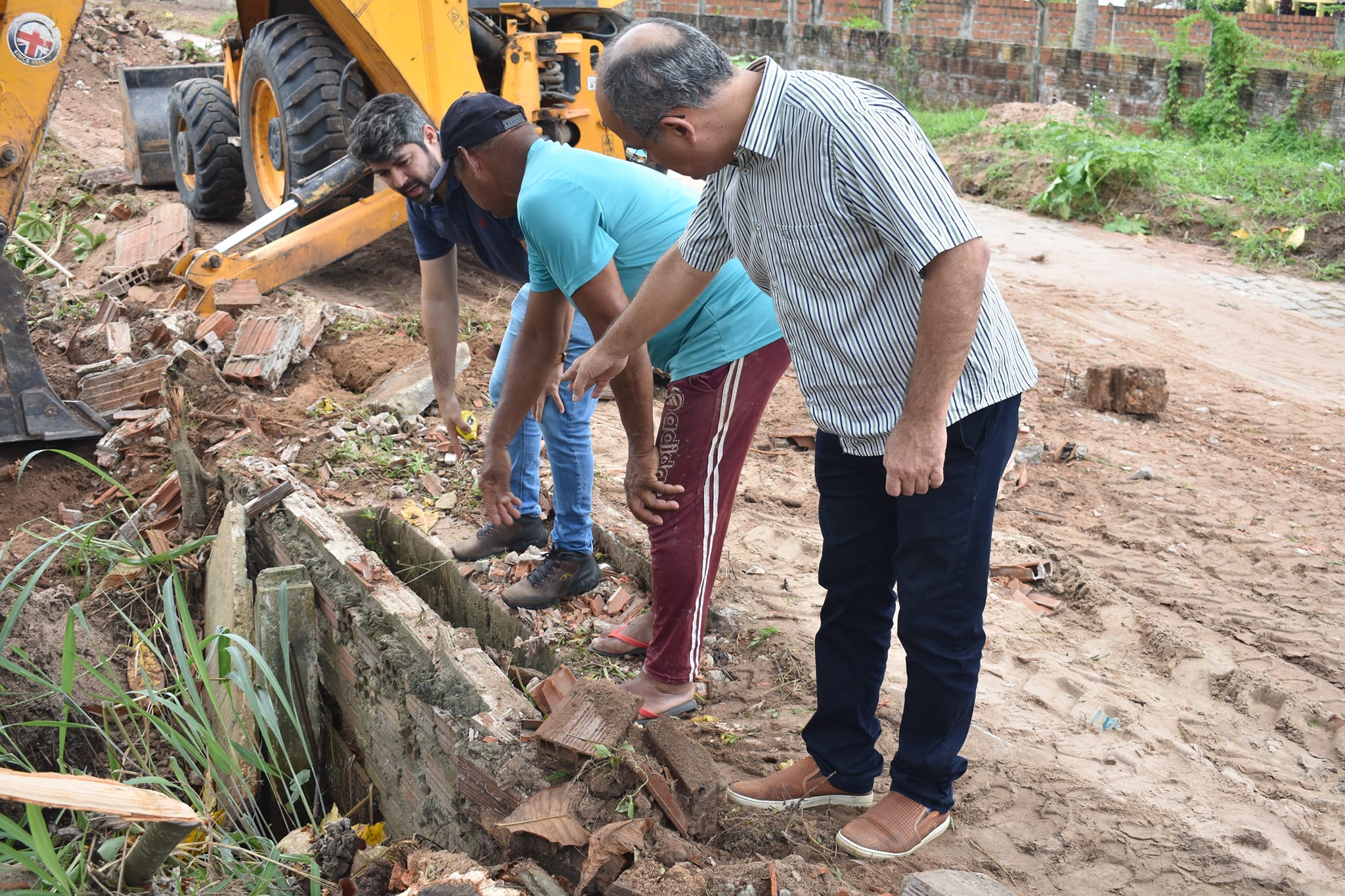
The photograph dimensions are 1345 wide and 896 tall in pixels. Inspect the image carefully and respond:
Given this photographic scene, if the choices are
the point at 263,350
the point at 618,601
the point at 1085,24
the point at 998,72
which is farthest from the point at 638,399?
the point at 1085,24

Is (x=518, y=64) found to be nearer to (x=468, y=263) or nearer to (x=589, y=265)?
(x=468, y=263)

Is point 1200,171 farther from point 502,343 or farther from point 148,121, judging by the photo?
point 148,121

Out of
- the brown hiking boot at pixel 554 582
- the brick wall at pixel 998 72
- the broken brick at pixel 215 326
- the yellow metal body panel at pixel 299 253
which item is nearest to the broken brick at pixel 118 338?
the yellow metal body panel at pixel 299 253

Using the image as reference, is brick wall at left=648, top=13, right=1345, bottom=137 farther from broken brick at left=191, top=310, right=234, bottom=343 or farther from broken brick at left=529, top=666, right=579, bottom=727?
broken brick at left=529, top=666, right=579, bottom=727

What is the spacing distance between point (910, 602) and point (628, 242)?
4.28 ft

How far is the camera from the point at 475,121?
2.79 meters

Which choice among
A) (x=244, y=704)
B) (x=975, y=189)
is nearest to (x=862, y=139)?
(x=244, y=704)

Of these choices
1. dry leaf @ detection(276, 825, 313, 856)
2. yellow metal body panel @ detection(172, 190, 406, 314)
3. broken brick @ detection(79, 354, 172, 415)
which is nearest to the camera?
dry leaf @ detection(276, 825, 313, 856)

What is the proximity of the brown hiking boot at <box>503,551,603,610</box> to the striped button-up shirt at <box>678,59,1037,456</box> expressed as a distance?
5.28 feet

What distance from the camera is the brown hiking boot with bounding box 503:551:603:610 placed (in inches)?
142

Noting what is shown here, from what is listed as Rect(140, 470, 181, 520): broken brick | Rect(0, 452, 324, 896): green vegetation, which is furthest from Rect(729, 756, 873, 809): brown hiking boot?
Rect(140, 470, 181, 520): broken brick

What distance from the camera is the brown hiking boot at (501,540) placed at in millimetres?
3887

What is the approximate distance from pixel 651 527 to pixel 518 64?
449 centimetres

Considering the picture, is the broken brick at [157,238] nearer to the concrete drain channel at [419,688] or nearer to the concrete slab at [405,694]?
the concrete drain channel at [419,688]
